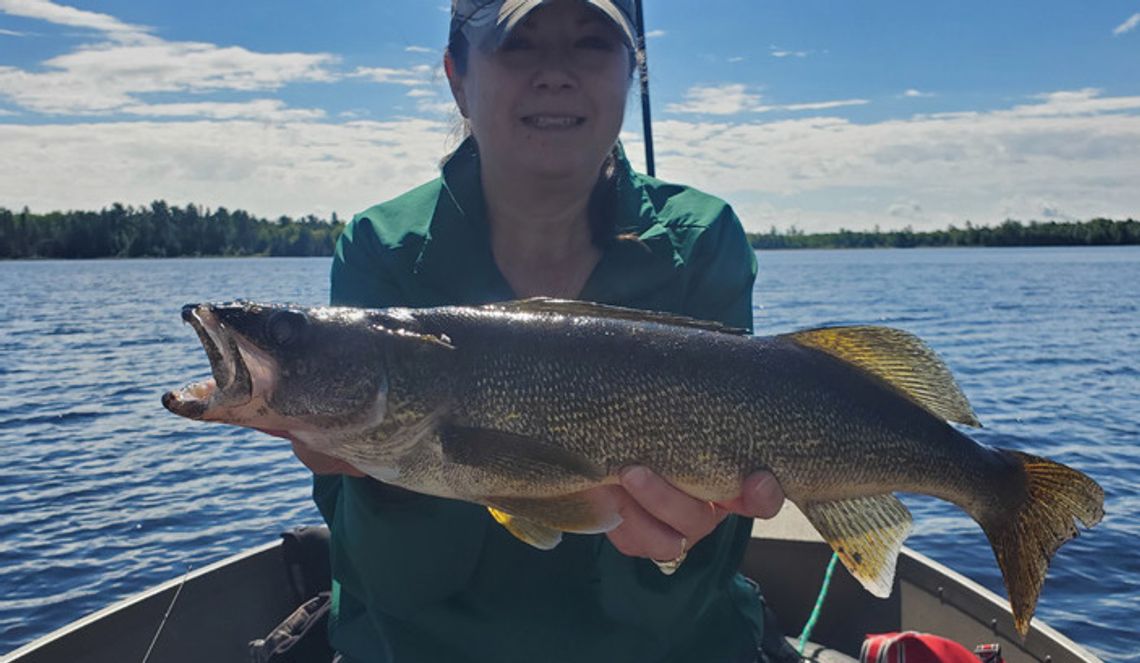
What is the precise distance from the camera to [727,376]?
121 inches

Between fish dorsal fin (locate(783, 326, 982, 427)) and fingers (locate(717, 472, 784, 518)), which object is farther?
fish dorsal fin (locate(783, 326, 982, 427))

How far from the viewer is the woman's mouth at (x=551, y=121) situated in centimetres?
346

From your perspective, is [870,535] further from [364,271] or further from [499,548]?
[364,271]

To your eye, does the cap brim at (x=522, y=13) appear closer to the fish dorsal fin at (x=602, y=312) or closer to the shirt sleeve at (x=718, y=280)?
the shirt sleeve at (x=718, y=280)

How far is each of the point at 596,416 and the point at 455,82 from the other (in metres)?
1.71

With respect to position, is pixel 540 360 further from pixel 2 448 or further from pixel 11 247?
pixel 11 247

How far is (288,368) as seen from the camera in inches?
119

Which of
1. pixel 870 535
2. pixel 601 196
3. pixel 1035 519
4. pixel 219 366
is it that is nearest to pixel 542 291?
pixel 601 196

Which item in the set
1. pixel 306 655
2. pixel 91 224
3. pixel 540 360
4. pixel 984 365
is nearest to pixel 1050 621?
pixel 306 655

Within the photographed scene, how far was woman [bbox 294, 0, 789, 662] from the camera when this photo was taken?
3279 mm

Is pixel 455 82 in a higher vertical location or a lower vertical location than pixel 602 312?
higher

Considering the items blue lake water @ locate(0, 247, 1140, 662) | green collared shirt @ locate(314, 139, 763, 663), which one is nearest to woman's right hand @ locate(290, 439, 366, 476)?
green collared shirt @ locate(314, 139, 763, 663)

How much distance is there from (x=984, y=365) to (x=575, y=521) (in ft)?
72.0

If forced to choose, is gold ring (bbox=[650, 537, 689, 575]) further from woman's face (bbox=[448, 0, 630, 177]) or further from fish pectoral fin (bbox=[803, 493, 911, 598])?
woman's face (bbox=[448, 0, 630, 177])
